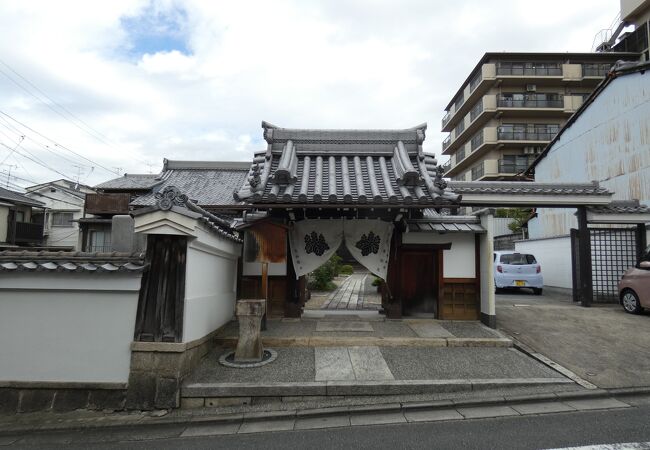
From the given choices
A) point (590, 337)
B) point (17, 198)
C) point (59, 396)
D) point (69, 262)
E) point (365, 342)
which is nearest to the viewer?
point (59, 396)

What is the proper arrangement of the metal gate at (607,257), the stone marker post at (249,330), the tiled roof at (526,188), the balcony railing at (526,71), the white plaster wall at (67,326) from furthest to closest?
the balcony railing at (526,71) → the metal gate at (607,257) → the tiled roof at (526,188) → the stone marker post at (249,330) → the white plaster wall at (67,326)

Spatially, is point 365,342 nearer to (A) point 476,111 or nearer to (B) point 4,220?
(B) point 4,220

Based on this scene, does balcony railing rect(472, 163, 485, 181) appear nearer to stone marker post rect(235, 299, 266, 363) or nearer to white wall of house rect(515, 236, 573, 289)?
white wall of house rect(515, 236, 573, 289)

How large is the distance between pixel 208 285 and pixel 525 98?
38.7 m

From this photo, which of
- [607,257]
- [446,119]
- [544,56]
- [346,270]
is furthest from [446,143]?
[607,257]

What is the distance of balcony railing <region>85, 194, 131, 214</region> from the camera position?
19.5m

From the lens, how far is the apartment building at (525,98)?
3497 centimetres

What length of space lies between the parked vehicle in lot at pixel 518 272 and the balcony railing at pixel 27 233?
3396 centimetres

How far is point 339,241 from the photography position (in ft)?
28.0

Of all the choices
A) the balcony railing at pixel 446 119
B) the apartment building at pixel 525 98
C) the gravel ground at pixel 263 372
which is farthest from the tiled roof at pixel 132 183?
the balcony railing at pixel 446 119

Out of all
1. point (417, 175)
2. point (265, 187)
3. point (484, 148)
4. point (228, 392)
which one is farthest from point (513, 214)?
point (228, 392)

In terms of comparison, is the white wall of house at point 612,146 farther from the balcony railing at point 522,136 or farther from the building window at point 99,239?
the building window at point 99,239

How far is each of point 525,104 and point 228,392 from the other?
130 feet

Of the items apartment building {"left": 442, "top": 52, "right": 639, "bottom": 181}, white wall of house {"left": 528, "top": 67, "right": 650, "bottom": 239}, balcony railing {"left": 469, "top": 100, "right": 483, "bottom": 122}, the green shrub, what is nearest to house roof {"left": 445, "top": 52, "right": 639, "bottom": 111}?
apartment building {"left": 442, "top": 52, "right": 639, "bottom": 181}
